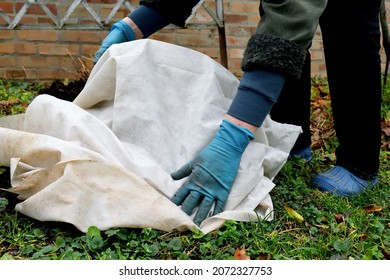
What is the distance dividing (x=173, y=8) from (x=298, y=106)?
0.70 metres

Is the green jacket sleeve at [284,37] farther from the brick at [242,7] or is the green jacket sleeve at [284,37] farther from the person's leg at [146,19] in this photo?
the brick at [242,7]

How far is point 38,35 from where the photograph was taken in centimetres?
373

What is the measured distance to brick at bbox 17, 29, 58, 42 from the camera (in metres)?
3.72

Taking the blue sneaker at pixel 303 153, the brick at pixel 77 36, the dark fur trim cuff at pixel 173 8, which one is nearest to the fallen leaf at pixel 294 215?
the blue sneaker at pixel 303 153

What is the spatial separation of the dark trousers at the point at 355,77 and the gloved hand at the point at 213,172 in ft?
2.08

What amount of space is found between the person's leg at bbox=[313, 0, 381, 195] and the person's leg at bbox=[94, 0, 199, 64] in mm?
573

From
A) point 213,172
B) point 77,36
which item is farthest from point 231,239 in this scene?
point 77,36

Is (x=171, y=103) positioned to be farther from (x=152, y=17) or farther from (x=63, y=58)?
(x=63, y=58)

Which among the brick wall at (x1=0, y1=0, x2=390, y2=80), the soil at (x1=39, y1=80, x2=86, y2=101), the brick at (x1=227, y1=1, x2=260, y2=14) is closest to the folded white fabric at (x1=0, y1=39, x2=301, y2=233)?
the soil at (x1=39, y1=80, x2=86, y2=101)

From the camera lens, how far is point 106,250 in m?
1.40

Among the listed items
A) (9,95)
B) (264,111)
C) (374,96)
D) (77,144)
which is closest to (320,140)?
(374,96)

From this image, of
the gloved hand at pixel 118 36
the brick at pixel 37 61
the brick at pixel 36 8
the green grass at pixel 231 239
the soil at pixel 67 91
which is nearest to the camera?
the green grass at pixel 231 239

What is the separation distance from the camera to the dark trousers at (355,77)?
1.98 m

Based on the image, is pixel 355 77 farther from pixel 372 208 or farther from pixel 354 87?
pixel 372 208
